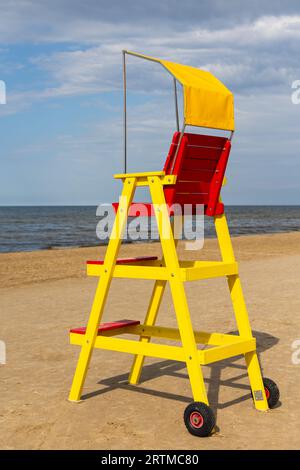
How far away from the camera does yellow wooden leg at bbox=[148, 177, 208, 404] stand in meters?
4.61

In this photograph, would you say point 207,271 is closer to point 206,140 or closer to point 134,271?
point 134,271

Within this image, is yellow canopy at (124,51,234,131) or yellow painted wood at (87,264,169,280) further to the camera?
yellow painted wood at (87,264,169,280)

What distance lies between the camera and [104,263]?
5.15 metres

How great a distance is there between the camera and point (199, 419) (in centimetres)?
452

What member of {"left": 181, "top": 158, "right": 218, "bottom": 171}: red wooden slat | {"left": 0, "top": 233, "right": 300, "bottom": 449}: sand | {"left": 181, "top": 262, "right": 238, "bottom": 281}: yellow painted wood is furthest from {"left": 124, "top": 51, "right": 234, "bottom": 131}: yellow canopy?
{"left": 0, "top": 233, "right": 300, "bottom": 449}: sand

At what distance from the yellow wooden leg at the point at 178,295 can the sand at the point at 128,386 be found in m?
0.39

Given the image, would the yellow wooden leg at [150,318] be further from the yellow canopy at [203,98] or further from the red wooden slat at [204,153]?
the yellow canopy at [203,98]

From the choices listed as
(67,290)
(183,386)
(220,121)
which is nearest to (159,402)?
(183,386)

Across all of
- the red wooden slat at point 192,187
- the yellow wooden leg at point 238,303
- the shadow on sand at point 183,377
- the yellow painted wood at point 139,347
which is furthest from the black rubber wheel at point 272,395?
the red wooden slat at point 192,187

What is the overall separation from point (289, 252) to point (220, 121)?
18305mm

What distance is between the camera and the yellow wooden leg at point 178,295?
4.61 meters

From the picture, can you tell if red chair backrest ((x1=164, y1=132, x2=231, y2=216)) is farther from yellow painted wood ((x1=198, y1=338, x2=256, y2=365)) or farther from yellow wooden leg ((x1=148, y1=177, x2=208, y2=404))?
yellow painted wood ((x1=198, y1=338, x2=256, y2=365))

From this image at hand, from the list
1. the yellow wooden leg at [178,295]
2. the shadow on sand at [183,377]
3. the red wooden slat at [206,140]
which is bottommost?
the shadow on sand at [183,377]
